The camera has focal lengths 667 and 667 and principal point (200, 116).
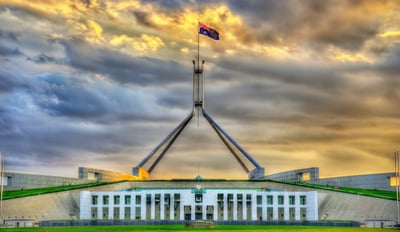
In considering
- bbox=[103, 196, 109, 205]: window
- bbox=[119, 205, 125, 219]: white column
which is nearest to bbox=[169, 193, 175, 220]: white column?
bbox=[119, 205, 125, 219]: white column

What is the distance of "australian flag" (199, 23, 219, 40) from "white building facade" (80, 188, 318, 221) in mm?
20727

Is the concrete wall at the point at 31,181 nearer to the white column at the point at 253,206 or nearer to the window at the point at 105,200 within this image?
the window at the point at 105,200

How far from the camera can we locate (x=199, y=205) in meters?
88.2

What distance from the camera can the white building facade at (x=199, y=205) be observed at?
87938mm

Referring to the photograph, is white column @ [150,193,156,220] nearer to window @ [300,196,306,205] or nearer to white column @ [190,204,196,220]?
white column @ [190,204,196,220]

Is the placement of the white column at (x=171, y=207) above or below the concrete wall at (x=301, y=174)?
below

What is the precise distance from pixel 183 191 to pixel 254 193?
9414 millimetres

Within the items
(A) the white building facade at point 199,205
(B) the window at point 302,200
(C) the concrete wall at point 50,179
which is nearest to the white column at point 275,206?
→ (A) the white building facade at point 199,205

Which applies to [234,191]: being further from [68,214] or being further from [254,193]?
[68,214]

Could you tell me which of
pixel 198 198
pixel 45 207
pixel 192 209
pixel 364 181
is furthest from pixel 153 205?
pixel 364 181

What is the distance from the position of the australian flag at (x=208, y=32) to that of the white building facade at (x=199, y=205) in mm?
20727

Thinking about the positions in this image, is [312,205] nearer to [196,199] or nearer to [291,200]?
[291,200]

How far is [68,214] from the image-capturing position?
8544cm

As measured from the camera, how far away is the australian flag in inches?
3533
